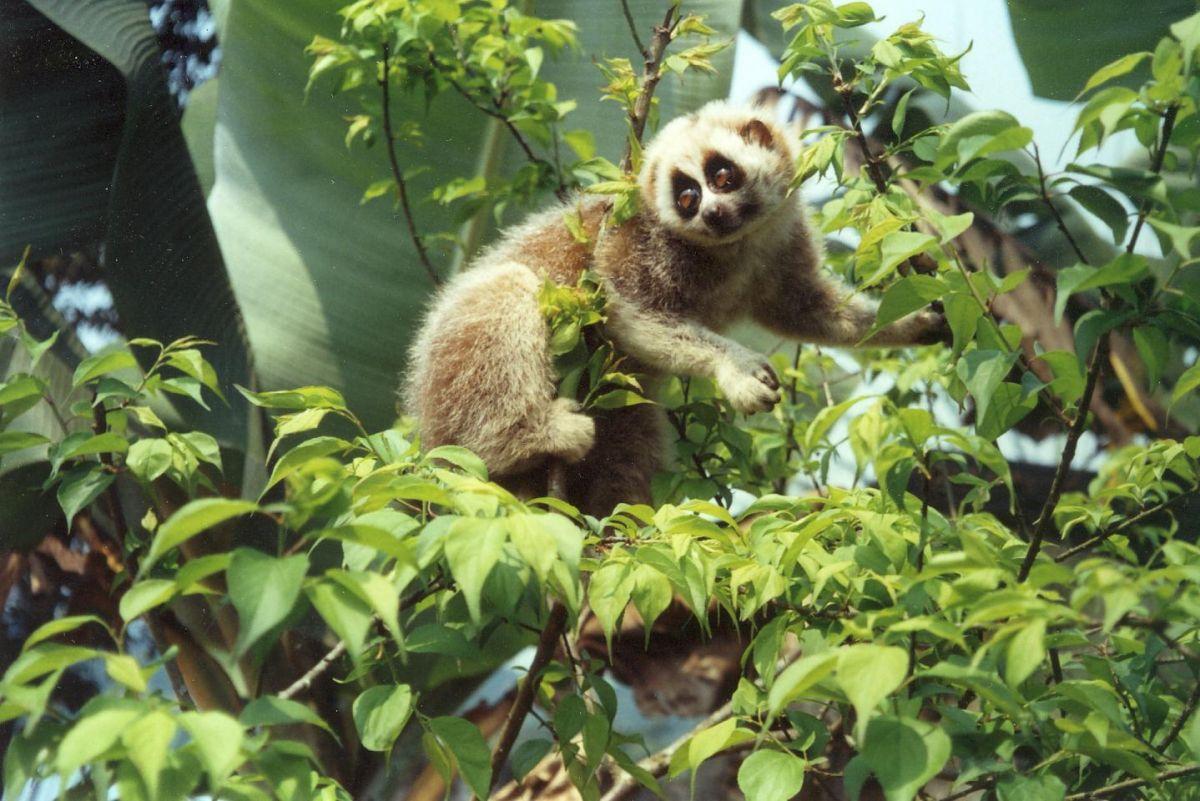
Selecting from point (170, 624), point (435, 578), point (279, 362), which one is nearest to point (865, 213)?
point (435, 578)

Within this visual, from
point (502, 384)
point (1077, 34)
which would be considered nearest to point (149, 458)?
point (502, 384)

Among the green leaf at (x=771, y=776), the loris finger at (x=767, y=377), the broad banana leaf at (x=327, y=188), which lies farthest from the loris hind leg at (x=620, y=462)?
the green leaf at (x=771, y=776)

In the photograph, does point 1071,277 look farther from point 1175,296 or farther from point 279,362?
point 279,362

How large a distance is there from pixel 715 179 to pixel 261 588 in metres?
2.25

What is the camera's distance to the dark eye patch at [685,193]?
3021 millimetres

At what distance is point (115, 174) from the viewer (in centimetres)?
323

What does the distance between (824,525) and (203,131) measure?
10.4 ft

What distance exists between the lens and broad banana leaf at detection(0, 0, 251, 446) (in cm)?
327

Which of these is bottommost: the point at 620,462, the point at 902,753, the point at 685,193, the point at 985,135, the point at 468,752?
the point at 620,462

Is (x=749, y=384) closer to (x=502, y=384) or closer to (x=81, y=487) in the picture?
(x=502, y=384)

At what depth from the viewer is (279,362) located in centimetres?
357

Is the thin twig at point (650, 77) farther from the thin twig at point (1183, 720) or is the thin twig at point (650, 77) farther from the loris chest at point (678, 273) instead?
the thin twig at point (1183, 720)

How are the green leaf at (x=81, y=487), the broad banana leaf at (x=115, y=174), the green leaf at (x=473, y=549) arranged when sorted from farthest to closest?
the broad banana leaf at (x=115, y=174) < the green leaf at (x=81, y=487) < the green leaf at (x=473, y=549)

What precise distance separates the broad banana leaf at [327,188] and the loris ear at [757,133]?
432 millimetres
